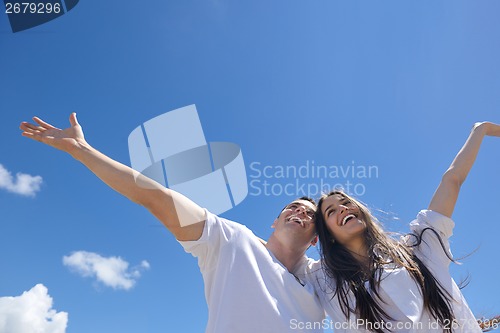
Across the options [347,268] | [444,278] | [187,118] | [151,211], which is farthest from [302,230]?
[187,118]

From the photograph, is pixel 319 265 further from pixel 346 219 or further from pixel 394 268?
pixel 394 268

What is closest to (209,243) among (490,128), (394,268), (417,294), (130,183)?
(130,183)

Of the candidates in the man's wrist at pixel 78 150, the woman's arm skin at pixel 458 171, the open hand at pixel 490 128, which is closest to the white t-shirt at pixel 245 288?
the man's wrist at pixel 78 150

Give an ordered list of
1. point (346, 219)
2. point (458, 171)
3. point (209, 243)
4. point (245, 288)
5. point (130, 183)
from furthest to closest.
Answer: point (346, 219) → point (458, 171) → point (209, 243) → point (245, 288) → point (130, 183)

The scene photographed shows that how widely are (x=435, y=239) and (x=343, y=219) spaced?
95cm

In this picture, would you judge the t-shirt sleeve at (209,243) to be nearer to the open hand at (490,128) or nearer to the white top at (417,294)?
the white top at (417,294)

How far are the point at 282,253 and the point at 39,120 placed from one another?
2772 millimetres

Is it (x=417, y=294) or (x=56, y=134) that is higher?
(x=56, y=134)

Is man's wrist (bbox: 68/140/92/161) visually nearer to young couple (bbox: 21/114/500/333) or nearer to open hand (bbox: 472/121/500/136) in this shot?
young couple (bbox: 21/114/500/333)

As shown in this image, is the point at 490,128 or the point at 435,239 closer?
the point at 435,239

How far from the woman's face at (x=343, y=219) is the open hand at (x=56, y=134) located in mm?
2757

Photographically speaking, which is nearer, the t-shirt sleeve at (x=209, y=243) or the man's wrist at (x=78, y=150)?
the man's wrist at (x=78, y=150)

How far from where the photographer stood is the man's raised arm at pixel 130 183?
126 inches

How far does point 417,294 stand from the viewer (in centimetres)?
367
